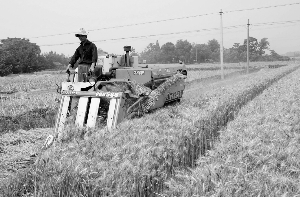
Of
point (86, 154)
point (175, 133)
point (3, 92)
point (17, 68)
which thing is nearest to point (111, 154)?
point (86, 154)

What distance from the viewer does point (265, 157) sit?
4.00 meters

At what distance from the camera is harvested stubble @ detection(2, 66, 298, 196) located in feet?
11.8

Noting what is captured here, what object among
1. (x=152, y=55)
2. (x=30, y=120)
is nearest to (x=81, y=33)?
(x=30, y=120)

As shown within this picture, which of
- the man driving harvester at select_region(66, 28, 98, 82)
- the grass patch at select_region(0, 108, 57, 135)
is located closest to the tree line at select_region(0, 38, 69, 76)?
the grass patch at select_region(0, 108, 57, 135)

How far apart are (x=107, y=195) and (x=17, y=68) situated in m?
50.7

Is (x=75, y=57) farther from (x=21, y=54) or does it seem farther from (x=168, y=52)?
(x=168, y=52)

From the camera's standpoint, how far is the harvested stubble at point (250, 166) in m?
3.22

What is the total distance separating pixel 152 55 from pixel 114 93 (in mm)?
82712

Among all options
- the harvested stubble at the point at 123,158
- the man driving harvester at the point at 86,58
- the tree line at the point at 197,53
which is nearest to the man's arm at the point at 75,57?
the man driving harvester at the point at 86,58

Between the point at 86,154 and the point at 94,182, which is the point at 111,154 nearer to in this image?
the point at 86,154

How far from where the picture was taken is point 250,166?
3777mm

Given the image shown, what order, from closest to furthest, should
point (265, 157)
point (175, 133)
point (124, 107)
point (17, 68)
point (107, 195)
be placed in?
point (107, 195)
point (265, 157)
point (175, 133)
point (124, 107)
point (17, 68)

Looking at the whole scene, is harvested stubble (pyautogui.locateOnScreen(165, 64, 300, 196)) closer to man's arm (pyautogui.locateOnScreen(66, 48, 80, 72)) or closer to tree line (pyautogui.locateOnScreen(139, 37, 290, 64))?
man's arm (pyautogui.locateOnScreen(66, 48, 80, 72))

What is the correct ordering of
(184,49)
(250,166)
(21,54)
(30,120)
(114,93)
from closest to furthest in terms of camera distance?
(250,166) → (114,93) → (30,120) → (21,54) → (184,49)
